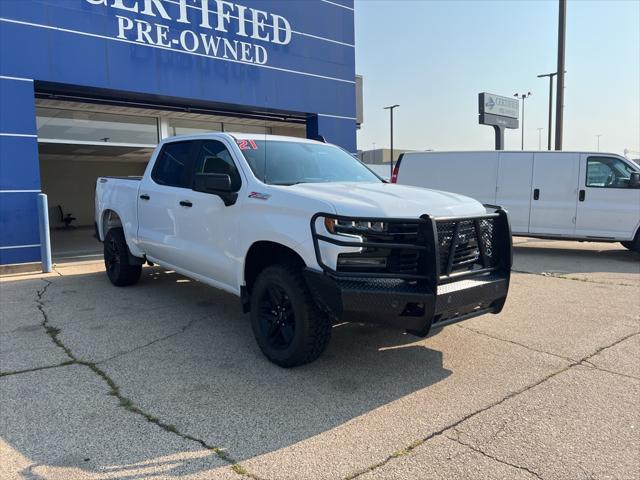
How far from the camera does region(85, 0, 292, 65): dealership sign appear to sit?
9.89m

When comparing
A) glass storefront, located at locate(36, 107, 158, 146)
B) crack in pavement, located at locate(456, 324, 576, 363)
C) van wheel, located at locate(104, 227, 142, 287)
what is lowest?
crack in pavement, located at locate(456, 324, 576, 363)

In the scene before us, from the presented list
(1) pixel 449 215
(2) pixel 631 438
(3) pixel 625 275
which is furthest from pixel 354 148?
(2) pixel 631 438

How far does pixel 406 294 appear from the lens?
137 inches

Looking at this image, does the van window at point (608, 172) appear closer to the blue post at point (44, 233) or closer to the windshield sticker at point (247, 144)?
the windshield sticker at point (247, 144)

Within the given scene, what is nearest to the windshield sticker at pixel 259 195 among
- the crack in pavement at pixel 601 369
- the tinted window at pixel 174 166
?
the tinted window at pixel 174 166

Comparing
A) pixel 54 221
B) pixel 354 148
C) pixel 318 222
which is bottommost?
pixel 54 221

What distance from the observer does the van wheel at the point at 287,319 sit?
3863 mm

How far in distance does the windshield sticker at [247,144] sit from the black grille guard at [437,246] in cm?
152

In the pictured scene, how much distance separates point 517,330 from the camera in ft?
17.4

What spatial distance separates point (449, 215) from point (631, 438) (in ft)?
6.00

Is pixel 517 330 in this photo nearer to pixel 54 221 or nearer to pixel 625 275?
pixel 625 275

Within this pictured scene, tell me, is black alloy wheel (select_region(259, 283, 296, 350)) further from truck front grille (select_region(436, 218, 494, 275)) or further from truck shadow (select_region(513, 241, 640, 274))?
truck shadow (select_region(513, 241, 640, 274))

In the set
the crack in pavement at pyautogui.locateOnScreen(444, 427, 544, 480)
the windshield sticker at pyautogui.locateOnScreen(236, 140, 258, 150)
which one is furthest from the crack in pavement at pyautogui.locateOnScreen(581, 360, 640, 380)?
the windshield sticker at pyautogui.locateOnScreen(236, 140, 258, 150)

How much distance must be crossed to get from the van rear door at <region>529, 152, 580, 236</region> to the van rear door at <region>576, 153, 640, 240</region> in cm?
15
